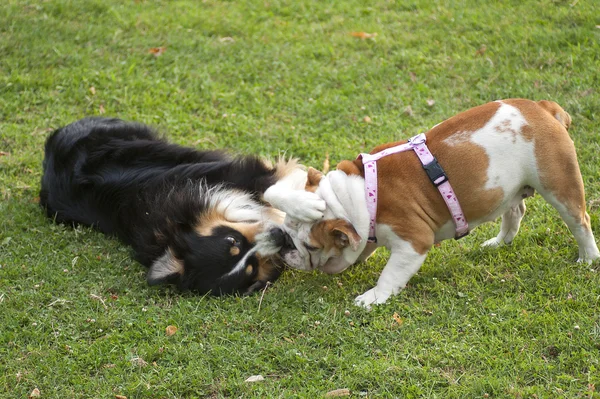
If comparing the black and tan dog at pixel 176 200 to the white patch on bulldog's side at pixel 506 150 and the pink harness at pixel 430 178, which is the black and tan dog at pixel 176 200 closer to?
the pink harness at pixel 430 178

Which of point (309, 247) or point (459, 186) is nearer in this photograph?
point (459, 186)

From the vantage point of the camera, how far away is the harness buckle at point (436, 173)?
439cm

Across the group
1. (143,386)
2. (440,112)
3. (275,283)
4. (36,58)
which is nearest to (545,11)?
(440,112)

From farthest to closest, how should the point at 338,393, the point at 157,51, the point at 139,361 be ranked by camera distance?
the point at 157,51 < the point at 139,361 < the point at 338,393

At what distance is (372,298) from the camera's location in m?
4.50

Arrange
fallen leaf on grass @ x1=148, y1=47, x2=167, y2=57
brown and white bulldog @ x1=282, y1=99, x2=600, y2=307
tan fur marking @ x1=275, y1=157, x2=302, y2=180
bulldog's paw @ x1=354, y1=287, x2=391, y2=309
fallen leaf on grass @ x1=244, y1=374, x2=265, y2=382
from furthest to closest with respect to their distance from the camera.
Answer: fallen leaf on grass @ x1=148, y1=47, x2=167, y2=57 → tan fur marking @ x1=275, y1=157, x2=302, y2=180 → bulldog's paw @ x1=354, y1=287, x2=391, y2=309 → brown and white bulldog @ x1=282, y1=99, x2=600, y2=307 → fallen leaf on grass @ x1=244, y1=374, x2=265, y2=382

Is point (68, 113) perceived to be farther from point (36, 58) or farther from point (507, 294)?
point (507, 294)

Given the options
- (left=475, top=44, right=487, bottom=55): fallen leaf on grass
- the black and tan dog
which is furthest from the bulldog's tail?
(left=475, top=44, right=487, bottom=55): fallen leaf on grass

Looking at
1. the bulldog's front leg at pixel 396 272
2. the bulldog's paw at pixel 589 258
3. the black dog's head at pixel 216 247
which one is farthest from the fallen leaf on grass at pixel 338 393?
the bulldog's paw at pixel 589 258

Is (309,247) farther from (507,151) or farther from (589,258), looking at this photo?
(589,258)

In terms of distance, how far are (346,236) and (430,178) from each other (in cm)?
60

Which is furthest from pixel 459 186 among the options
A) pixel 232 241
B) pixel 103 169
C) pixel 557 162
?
pixel 103 169

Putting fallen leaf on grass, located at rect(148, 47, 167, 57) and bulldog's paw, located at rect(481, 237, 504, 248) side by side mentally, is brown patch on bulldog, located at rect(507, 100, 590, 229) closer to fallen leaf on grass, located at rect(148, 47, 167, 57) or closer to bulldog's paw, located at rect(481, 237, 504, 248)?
bulldog's paw, located at rect(481, 237, 504, 248)

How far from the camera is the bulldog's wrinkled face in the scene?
4.40m
